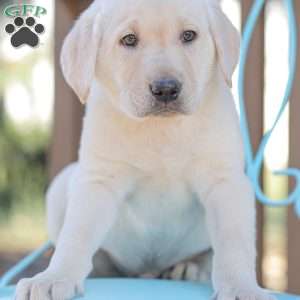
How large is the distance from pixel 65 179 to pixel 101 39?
25.3 inches

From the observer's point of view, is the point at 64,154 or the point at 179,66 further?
the point at 64,154

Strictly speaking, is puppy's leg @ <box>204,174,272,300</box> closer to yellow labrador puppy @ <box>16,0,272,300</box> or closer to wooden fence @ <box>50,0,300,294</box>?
yellow labrador puppy @ <box>16,0,272,300</box>

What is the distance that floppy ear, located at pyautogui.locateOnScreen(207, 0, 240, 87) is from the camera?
2391 millimetres

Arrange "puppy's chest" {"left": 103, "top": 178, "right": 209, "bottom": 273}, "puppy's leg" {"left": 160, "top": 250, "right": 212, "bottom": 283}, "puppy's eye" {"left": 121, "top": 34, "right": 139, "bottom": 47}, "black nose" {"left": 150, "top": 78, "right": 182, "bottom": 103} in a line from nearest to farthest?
"black nose" {"left": 150, "top": 78, "right": 182, "bottom": 103} → "puppy's eye" {"left": 121, "top": 34, "right": 139, "bottom": 47} → "puppy's chest" {"left": 103, "top": 178, "right": 209, "bottom": 273} → "puppy's leg" {"left": 160, "top": 250, "right": 212, "bottom": 283}

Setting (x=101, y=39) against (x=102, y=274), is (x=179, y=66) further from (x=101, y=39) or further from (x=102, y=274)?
(x=102, y=274)

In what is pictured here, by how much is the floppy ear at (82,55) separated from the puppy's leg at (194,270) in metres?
0.71

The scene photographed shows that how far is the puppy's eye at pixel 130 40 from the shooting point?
2348mm

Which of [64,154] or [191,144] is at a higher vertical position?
[191,144]

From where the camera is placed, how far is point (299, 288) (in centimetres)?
333

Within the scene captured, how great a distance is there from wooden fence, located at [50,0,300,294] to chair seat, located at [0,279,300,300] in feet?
3.51

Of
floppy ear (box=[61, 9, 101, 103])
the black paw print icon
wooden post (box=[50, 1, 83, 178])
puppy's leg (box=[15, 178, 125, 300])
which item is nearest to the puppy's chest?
puppy's leg (box=[15, 178, 125, 300])

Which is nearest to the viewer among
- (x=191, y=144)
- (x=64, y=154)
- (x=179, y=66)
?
(x=179, y=66)

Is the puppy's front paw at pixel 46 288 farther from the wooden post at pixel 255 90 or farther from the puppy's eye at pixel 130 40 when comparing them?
the wooden post at pixel 255 90

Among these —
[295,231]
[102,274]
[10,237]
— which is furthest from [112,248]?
[10,237]
